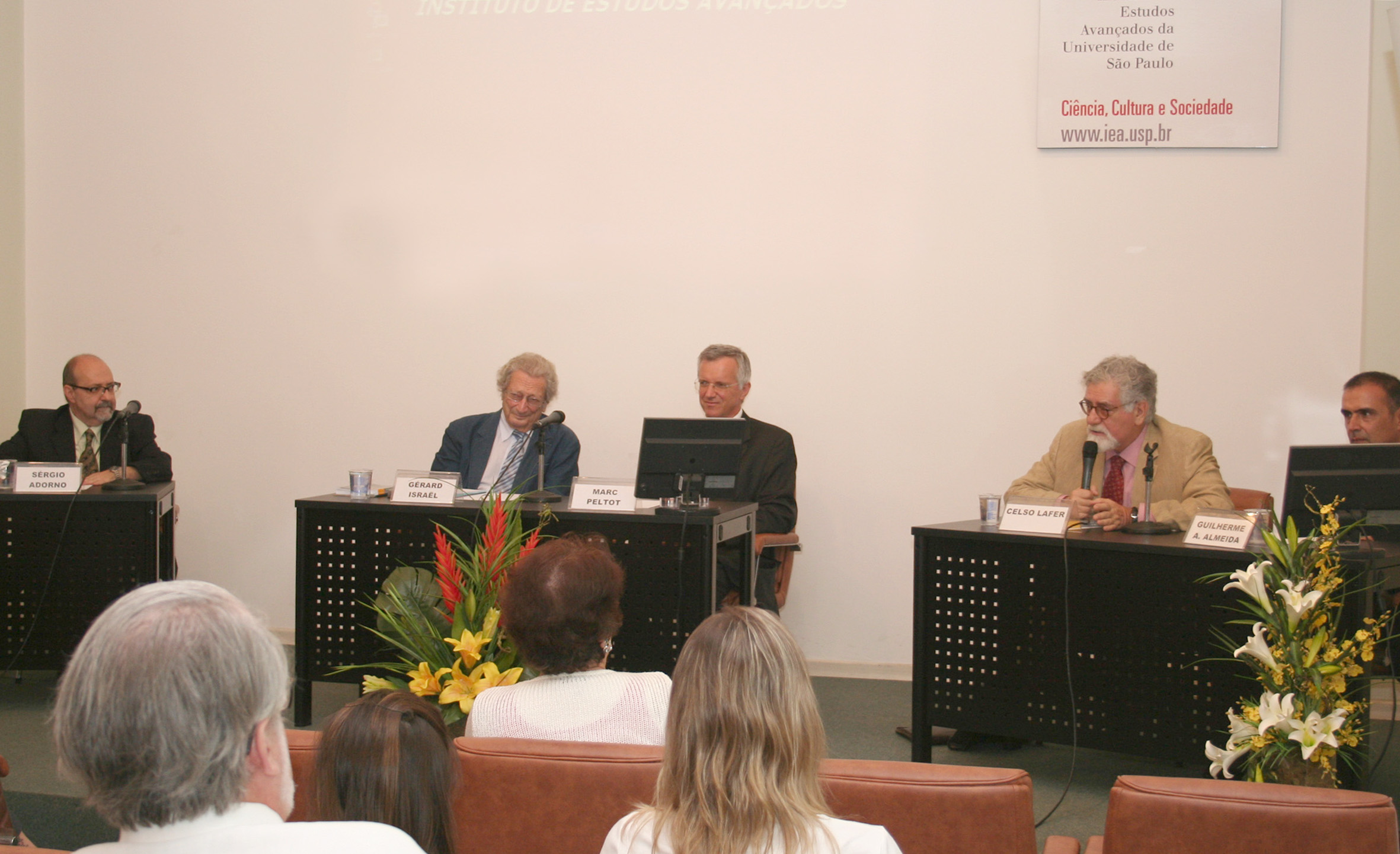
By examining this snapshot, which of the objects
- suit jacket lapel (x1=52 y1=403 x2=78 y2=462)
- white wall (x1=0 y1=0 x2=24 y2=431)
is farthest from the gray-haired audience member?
white wall (x1=0 y1=0 x2=24 y2=431)

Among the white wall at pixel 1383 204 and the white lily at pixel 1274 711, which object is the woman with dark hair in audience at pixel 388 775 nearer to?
the white lily at pixel 1274 711

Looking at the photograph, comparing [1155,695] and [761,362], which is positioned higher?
[761,362]

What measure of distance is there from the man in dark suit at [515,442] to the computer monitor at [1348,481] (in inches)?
91.8

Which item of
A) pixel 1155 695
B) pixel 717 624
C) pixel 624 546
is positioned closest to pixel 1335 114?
pixel 1155 695

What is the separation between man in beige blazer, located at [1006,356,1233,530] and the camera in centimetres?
349

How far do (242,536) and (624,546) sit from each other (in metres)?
2.49

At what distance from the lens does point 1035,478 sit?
378 cm

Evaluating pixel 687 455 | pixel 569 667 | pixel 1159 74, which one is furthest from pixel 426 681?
pixel 1159 74

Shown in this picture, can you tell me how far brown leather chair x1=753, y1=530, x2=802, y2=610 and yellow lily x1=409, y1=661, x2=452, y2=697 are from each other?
1665 millimetres

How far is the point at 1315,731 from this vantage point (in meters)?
2.01

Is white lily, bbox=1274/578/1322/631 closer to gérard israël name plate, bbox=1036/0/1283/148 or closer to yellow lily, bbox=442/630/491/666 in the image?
yellow lily, bbox=442/630/491/666

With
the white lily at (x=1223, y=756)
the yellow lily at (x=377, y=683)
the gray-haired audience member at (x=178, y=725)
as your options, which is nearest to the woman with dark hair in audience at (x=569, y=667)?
the yellow lily at (x=377, y=683)

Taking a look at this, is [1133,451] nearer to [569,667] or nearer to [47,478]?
[569,667]

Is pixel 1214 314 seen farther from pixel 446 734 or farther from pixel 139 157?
pixel 139 157
